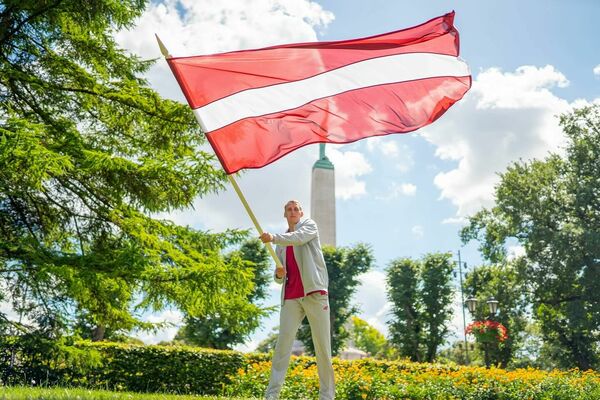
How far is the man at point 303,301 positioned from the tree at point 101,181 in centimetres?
319

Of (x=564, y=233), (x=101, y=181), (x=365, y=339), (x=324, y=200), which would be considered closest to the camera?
(x=101, y=181)

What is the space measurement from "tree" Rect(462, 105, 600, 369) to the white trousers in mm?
24202

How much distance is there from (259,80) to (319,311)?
2652 millimetres

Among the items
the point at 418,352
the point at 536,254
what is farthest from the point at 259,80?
the point at 418,352

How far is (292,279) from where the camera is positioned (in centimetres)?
629

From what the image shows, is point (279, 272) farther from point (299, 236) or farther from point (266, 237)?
point (266, 237)

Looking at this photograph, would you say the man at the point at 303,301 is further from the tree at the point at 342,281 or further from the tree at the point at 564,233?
the tree at the point at 342,281

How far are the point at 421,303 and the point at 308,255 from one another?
97.6 feet

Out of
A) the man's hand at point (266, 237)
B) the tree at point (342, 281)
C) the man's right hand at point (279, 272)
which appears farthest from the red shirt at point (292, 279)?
the tree at point (342, 281)

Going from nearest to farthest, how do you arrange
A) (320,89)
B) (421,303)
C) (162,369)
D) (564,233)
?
(320,89) → (162,369) → (564,233) → (421,303)

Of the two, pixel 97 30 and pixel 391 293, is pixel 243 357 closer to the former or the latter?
pixel 97 30

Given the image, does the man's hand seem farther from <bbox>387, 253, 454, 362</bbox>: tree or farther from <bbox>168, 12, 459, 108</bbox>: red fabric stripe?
<bbox>387, 253, 454, 362</bbox>: tree

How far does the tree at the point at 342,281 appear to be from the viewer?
34344 millimetres

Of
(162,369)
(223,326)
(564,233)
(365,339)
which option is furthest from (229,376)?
(365,339)
